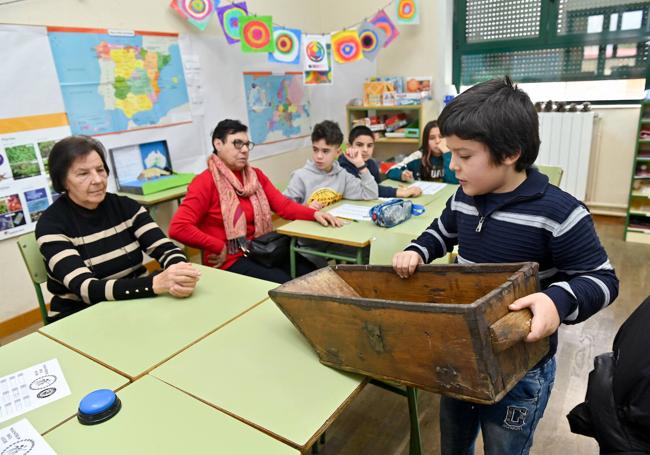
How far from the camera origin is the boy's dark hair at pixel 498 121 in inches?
38.2

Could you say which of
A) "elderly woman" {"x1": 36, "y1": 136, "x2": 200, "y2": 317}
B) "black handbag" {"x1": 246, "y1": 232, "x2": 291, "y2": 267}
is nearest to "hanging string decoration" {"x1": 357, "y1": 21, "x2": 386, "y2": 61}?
"black handbag" {"x1": 246, "y1": 232, "x2": 291, "y2": 267}

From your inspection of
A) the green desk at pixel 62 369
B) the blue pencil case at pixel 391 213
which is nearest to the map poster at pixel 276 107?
the blue pencil case at pixel 391 213

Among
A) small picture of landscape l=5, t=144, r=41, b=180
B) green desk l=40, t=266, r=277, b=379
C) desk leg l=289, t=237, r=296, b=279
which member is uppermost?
small picture of landscape l=5, t=144, r=41, b=180

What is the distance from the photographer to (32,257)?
1.83 metres

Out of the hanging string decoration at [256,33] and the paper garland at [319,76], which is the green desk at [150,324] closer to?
the hanging string decoration at [256,33]

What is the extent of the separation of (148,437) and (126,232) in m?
1.15

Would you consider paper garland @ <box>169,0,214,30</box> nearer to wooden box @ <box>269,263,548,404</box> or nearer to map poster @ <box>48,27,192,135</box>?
map poster @ <box>48,27,192,135</box>

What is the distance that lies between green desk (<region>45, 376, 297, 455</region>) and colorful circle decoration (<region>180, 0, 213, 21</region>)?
3280 millimetres

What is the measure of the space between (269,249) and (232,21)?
7.22ft

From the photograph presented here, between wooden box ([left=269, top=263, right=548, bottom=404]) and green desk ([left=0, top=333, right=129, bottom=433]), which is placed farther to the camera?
A: green desk ([left=0, top=333, right=129, bottom=433])

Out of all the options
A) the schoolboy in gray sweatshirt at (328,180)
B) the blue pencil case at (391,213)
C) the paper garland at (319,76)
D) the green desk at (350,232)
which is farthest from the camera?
the paper garland at (319,76)

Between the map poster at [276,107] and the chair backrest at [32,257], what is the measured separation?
2740 millimetres

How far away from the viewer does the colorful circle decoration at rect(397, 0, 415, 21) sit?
444 cm

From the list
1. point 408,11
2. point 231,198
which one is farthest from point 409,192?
point 408,11
